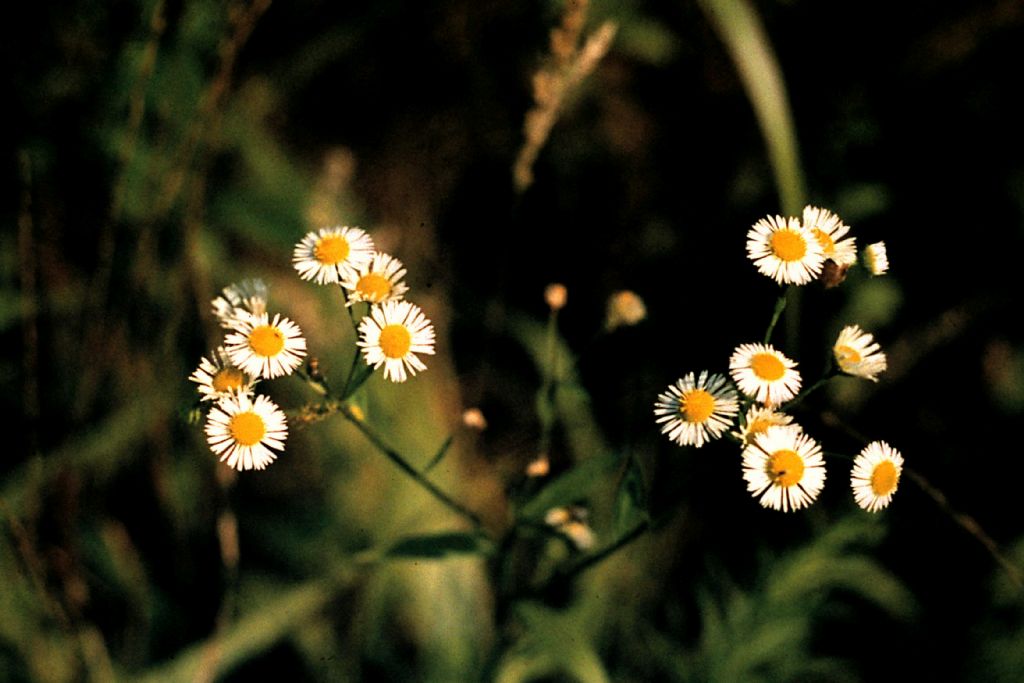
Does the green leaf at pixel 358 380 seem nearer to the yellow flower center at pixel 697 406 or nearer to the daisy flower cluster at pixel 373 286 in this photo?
the daisy flower cluster at pixel 373 286

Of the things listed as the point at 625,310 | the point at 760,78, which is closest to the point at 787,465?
the point at 625,310

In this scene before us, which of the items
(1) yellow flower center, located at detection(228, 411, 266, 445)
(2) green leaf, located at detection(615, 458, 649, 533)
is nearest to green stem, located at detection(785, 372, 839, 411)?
(2) green leaf, located at detection(615, 458, 649, 533)

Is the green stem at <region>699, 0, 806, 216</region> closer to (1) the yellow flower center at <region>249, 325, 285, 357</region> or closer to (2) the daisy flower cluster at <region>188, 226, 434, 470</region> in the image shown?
(2) the daisy flower cluster at <region>188, 226, 434, 470</region>

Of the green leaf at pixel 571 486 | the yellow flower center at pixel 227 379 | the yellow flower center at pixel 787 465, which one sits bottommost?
the yellow flower center at pixel 787 465

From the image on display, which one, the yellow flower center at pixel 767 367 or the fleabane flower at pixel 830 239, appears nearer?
the yellow flower center at pixel 767 367

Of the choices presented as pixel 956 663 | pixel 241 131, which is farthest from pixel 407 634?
pixel 241 131

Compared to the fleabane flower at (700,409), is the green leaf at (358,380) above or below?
above

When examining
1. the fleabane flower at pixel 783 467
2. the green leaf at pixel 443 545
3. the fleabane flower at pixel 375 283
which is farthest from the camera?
Answer: the green leaf at pixel 443 545

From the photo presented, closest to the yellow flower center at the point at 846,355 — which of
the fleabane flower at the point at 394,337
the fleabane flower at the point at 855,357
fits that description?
the fleabane flower at the point at 855,357

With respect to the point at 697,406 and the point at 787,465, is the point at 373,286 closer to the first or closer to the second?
the point at 697,406
